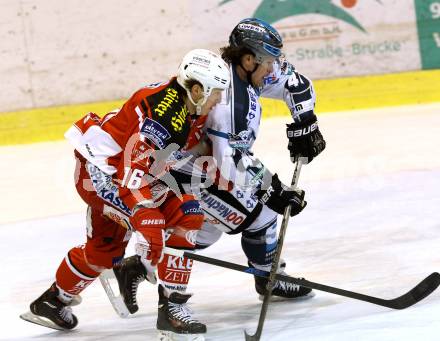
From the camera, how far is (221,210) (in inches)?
168

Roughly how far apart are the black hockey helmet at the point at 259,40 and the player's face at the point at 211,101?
15.9 inches

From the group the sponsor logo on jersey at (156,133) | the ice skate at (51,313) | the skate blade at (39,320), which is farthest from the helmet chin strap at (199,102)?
the skate blade at (39,320)

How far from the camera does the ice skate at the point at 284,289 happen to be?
4.47 meters

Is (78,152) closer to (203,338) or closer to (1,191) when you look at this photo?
(203,338)

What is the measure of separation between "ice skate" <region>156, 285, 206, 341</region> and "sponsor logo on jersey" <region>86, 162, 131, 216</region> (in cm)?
39

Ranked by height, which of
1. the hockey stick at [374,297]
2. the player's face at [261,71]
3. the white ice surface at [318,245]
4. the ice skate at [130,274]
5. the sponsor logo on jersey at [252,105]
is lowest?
the white ice surface at [318,245]

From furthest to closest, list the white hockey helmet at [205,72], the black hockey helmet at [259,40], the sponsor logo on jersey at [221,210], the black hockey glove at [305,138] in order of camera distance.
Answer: the black hockey glove at [305,138] → the sponsor logo on jersey at [221,210] → the black hockey helmet at [259,40] → the white hockey helmet at [205,72]

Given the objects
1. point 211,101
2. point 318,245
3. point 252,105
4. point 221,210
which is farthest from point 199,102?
point 318,245

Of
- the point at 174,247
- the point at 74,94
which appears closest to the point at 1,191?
the point at 74,94

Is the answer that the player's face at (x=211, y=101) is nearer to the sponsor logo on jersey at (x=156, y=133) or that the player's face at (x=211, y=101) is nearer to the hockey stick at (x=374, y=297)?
the sponsor logo on jersey at (x=156, y=133)

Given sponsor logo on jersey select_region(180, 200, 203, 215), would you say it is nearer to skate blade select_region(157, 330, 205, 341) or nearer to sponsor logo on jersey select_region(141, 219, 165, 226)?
sponsor logo on jersey select_region(141, 219, 165, 226)

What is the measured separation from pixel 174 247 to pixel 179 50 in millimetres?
5983

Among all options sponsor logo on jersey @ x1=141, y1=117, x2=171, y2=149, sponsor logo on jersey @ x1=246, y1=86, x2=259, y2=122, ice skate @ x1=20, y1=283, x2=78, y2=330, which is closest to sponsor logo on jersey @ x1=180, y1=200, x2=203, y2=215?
sponsor logo on jersey @ x1=141, y1=117, x2=171, y2=149

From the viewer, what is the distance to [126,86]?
9.66 m
